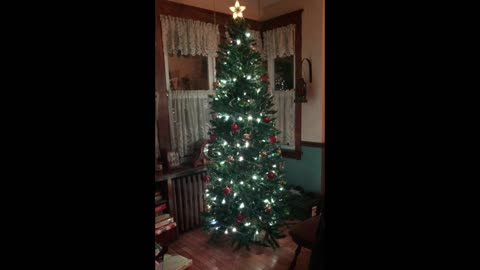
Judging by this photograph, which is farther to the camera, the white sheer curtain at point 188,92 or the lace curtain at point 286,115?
the lace curtain at point 286,115

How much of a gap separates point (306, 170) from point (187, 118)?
1.59m

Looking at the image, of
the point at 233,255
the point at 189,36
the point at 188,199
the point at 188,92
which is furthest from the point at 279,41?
the point at 233,255

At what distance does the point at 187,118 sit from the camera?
3189mm

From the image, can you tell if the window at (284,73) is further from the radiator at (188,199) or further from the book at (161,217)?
the book at (161,217)

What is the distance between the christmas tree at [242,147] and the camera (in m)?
2.66

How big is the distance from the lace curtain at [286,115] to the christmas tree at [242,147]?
35.5 inches

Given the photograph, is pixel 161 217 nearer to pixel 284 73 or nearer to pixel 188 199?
pixel 188 199

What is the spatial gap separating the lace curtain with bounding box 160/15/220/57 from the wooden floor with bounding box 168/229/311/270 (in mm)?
1987

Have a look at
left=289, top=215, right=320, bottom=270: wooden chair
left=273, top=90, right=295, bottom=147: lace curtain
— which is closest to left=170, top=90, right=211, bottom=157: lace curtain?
left=273, top=90, right=295, bottom=147: lace curtain

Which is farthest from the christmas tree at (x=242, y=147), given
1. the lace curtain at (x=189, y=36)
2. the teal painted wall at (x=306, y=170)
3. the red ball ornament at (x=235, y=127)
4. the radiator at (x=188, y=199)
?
the teal painted wall at (x=306, y=170)

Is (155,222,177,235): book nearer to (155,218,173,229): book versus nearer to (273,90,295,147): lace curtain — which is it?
(155,218,173,229): book
